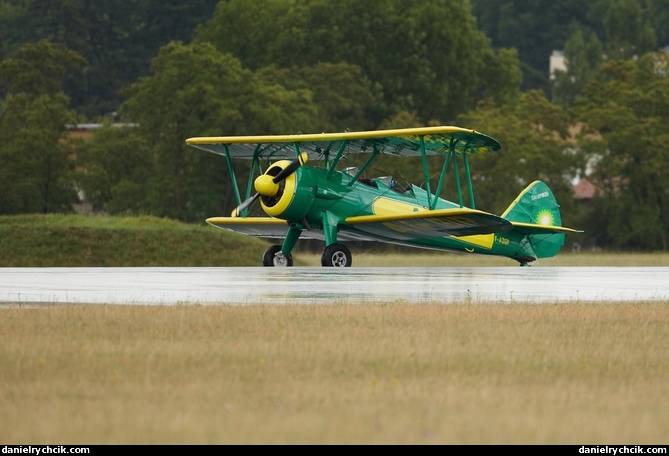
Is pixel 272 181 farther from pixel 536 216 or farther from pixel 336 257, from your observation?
pixel 536 216

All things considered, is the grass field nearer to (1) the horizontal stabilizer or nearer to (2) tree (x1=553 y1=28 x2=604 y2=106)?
(1) the horizontal stabilizer

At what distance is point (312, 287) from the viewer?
16.5m

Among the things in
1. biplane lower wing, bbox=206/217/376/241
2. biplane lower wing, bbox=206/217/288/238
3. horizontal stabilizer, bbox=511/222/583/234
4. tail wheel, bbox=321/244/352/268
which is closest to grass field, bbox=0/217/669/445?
tail wheel, bbox=321/244/352/268

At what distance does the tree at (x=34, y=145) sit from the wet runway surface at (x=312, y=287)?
29.7 meters

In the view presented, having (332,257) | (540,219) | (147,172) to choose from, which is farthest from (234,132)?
(332,257)

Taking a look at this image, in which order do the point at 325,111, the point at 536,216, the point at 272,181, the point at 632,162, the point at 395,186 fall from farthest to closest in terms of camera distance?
1. the point at 325,111
2. the point at 632,162
3. the point at 536,216
4. the point at 395,186
5. the point at 272,181

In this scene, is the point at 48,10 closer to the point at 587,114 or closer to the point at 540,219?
the point at 587,114

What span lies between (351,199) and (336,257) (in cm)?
131

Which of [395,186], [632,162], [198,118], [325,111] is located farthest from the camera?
[325,111]

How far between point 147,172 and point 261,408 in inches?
1932

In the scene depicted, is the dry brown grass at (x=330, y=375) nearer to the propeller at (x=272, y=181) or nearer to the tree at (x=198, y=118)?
the propeller at (x=272, y=181)

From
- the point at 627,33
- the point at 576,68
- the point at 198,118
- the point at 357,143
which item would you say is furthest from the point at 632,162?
the point at 627,33

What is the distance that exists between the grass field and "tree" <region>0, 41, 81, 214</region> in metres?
38.7

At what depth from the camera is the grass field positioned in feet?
24.1
